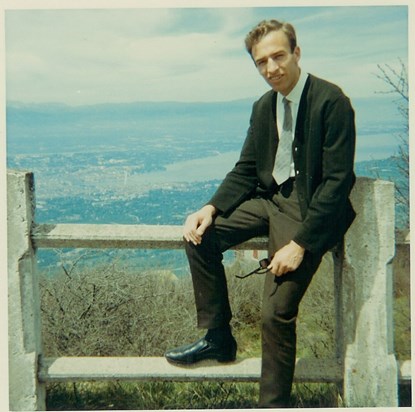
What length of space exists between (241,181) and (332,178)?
26.1 inches

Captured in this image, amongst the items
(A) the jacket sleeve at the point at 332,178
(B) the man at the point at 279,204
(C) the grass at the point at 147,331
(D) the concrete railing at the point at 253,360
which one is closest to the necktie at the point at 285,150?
(B) the man at the point at 279,204

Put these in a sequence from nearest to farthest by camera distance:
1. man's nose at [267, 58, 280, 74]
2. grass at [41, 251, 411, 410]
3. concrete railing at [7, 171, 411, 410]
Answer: man's nose at [267, 58, 280, 74] < concrete railing at [7, 171, 411, 410] < grass at [41, 251, 411, 410]

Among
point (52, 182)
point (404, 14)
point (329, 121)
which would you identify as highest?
point (404, 14)

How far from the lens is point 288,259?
3051mm

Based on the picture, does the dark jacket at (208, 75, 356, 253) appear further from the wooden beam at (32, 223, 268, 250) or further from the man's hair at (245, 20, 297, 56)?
the wooden beam at (32, 223, 268, 250)

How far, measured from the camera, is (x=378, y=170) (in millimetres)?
4746

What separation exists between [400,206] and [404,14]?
2.00m

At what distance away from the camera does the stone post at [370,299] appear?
3.25 metres

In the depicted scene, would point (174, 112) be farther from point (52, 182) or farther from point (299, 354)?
point (299, 354)

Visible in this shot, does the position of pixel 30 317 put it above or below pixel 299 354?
above

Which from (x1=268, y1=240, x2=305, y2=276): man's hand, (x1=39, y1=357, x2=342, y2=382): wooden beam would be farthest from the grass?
(x1=268, y1=240, x2=305, y2=276): man's hand

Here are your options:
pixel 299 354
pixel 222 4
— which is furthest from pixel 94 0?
pixel 299 354

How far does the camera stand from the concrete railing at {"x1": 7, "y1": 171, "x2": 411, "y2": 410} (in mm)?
3275

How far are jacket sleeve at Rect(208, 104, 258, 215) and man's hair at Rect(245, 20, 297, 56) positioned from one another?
548mm
